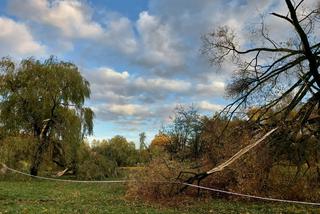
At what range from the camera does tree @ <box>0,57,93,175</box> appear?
3209cm

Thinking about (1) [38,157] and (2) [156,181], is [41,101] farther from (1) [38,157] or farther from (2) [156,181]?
(2) [156,181]

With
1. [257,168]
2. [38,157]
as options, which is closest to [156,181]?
[257,168]

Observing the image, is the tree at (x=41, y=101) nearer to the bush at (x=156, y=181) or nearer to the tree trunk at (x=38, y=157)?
the tree trunk at (x=38, y=157)

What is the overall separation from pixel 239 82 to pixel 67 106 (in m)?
18.8

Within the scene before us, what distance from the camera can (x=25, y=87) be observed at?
32719 mm

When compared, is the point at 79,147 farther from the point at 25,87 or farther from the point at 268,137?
the point at 268,137

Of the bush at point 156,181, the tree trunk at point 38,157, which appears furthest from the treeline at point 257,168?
the tree trunk at point 38,157

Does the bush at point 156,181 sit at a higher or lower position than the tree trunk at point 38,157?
lower

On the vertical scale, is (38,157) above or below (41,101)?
below

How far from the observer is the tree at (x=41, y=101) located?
32.1 meters

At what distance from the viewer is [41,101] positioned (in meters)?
32.8

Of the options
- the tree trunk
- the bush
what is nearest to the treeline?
the bush

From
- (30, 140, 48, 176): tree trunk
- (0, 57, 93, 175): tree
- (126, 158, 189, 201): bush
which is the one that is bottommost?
(126, 158, 189, 201): bush

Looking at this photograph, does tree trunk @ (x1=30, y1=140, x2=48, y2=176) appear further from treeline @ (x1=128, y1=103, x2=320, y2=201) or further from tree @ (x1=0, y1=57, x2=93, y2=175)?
treeline @ (x1=128, y1=103, x2=320, y2=201)
